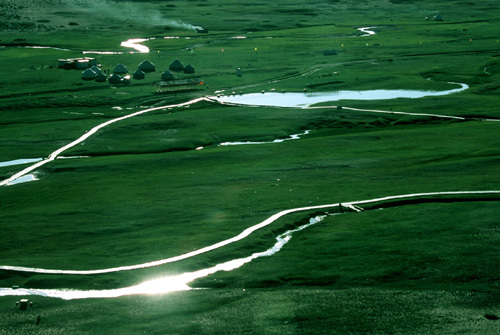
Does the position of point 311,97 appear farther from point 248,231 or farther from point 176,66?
point 248,231

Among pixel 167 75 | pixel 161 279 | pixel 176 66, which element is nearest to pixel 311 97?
pixel 167 75

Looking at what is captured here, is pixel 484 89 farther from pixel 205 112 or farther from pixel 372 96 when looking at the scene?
pixel 205 112

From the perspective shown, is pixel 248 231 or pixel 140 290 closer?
pixel 140 290

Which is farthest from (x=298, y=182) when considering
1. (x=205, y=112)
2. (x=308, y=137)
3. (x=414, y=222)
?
(x=205, y=112)

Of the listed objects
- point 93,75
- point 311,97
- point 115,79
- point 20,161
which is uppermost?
point 93,75

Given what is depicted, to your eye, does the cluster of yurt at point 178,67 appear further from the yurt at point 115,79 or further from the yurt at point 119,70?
the yurt at point 115,79

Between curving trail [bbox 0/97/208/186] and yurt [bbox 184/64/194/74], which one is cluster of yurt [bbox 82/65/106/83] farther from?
curving trail [bbox 0/97/208/186]

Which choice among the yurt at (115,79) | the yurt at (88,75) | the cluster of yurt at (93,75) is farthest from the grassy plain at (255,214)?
the yurt at (88,75)

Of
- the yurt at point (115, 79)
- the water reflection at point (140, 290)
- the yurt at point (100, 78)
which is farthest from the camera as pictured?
the yurt at point (100, 78)

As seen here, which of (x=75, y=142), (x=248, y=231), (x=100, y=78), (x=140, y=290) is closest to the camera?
(x=140, y=290)
